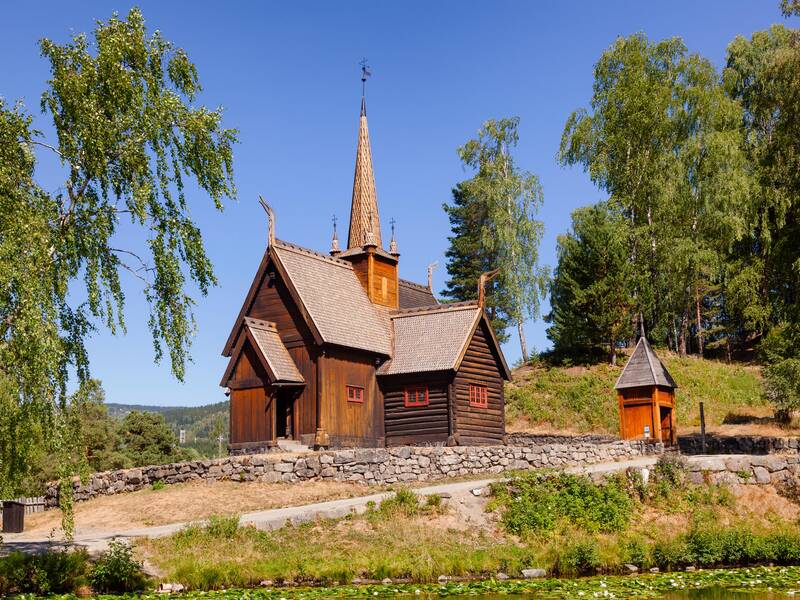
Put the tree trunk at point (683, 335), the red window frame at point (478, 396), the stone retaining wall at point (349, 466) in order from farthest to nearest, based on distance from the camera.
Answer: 1. the tree trunk at point (683, 335)
2. the red window frame at point (478, 396)
3. the stone retaining wall at point (349, 466)

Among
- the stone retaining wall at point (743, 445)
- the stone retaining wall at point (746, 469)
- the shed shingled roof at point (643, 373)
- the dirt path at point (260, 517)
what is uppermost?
the shed shingled roof at point (643, 373)

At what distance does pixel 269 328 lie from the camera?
33656 mm

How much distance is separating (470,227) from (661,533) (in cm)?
4269

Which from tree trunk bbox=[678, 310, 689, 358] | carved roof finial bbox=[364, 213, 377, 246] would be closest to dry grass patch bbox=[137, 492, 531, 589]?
carved roof finial bbox=[364, 213, 377, 246]

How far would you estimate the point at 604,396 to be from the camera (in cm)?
4916

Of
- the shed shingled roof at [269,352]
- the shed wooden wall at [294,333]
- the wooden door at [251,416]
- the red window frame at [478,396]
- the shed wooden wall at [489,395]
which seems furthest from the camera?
the red window frame at [478,396]

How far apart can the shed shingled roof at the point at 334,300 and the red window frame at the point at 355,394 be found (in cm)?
154

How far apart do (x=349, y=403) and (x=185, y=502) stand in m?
10.0

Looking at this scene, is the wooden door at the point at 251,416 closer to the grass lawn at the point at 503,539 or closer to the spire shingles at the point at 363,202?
the spire shingles at the point at 363,202

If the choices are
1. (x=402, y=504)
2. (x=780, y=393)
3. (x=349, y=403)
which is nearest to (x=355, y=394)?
(x=349, y=403)

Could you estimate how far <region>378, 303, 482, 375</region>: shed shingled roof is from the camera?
34.4m

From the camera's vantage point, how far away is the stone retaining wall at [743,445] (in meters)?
36.2

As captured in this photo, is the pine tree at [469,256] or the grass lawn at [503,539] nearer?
the grass lawn at [503,539]

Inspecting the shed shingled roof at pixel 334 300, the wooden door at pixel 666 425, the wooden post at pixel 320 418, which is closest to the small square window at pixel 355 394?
the shed shingled roof at pixel 334 300
